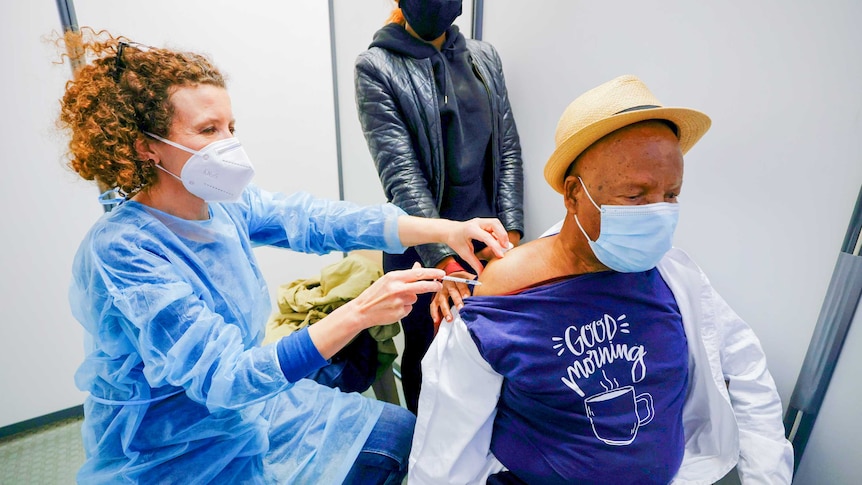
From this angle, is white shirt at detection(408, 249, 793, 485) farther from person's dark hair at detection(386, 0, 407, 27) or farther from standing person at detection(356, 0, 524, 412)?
person's dark hair at detection(386, 0, 407, 27)

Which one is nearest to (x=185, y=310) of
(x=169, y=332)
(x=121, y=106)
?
(x=169, y=332)

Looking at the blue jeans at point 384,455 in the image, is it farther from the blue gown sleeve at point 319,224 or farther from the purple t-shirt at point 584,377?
the blue gown sleeve at point 319,224

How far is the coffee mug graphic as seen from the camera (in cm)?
89

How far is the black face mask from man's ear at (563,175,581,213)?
66cm

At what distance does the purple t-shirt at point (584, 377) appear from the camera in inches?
34.9

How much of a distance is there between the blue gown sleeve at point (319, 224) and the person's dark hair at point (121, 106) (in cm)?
32

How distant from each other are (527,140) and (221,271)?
1.11 m

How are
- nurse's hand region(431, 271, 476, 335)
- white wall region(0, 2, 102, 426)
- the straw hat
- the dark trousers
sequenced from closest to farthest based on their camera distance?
the straw hat < nurse's hand region(431, 271, 476, 335) < the dark trousers < white wall region(0, 2, 102, 426)

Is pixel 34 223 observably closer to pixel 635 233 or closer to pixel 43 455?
pixel 43 455

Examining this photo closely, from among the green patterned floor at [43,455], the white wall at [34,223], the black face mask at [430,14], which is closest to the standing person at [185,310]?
the black face mask at [430,14]

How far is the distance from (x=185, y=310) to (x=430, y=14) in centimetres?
101

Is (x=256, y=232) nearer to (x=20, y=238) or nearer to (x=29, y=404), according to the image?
(x=20, y=238)

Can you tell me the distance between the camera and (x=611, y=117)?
76 cm

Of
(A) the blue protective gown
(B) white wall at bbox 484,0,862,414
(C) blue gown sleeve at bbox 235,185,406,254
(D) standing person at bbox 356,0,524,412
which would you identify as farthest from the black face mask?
(A) the blue protective gown
